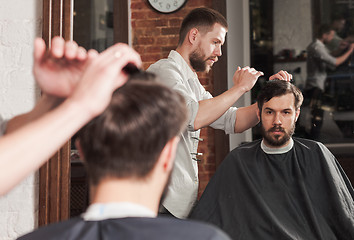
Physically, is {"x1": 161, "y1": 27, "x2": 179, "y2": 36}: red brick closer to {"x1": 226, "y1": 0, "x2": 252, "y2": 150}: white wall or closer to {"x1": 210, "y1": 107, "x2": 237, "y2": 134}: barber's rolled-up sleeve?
{"x1": 226, "y1": 0, "x2": 252, "y2": 150}: white wall

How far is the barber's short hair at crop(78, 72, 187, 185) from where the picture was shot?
2.84 ft

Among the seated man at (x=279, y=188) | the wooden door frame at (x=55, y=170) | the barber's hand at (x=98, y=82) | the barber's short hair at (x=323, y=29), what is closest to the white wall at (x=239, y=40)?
the barber's short hair at (x=323, y=29)

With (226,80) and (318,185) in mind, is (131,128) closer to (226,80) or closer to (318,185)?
(318,185)

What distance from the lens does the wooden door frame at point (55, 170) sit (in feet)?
6.55

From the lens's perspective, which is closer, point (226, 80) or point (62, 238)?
point (62, 238)

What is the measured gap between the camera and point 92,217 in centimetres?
89

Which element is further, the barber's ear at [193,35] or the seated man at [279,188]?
the barber's ear at [193,35]

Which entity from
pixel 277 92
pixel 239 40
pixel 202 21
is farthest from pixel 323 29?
pixel 202 21

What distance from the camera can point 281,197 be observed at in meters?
2.62

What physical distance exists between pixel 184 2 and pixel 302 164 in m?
2.70

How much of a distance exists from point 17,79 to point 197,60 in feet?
3.75

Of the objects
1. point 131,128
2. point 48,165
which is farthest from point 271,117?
point 131,128

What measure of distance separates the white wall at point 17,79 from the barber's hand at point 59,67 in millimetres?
1193

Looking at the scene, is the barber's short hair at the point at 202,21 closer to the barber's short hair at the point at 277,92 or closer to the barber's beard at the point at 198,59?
the barber's beard at the point at 198,59
